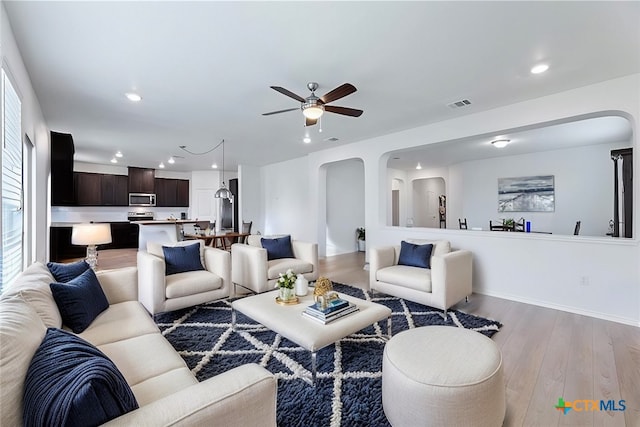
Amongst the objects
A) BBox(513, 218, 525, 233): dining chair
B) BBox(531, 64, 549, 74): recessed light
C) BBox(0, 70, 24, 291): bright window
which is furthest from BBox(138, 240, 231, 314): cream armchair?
BBox(513, 218, 525, 233): dining chair

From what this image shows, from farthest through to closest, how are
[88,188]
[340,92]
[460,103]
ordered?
[88,188]
[460,103]
[340,92]

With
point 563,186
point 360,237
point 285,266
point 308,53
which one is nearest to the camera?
point 308,53

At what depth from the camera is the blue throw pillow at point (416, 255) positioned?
3740 millimetres

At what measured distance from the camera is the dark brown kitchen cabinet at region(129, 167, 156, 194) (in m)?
8.92

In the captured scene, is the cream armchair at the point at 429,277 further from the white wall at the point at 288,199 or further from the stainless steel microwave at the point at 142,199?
the stainless steel microwave at the point at 142,199

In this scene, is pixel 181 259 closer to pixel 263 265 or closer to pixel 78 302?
pixel 263 265

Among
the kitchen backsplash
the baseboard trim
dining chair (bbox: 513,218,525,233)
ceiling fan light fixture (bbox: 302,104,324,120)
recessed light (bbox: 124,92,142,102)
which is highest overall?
recessed light (bbox: 124,92,142,102)

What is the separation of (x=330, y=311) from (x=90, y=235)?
8.77 ft

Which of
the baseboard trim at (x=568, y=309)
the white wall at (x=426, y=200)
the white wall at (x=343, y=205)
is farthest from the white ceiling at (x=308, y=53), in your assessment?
the white wall at (x=426, y=200)

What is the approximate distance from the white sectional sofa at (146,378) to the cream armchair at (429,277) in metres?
2.52

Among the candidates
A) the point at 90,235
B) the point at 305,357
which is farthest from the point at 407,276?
the point at 90,235

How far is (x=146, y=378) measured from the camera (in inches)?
54.7

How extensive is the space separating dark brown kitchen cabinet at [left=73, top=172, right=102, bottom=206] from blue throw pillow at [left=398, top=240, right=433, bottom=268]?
28.8ft

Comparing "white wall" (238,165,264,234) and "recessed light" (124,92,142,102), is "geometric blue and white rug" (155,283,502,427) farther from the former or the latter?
"white wall" (238,165,264,234)
